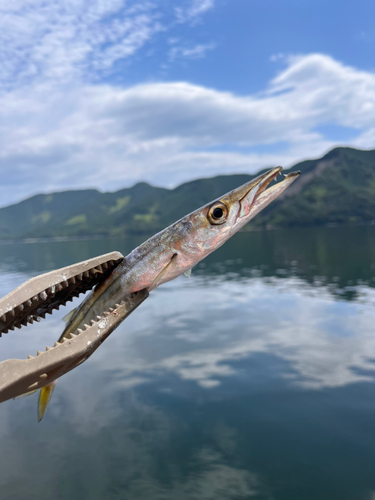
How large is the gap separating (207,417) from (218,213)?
2099 cm

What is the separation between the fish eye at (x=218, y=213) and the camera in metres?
4.94

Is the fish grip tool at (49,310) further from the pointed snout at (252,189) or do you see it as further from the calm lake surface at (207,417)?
the calm lake surface at (207,417)

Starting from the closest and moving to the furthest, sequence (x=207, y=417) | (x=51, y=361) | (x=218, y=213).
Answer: (x=51, y=361), (x=218, y=213), (x=207, y=417)

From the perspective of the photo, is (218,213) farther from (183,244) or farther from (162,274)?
(162,274)

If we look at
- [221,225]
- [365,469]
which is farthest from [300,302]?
[221,225]

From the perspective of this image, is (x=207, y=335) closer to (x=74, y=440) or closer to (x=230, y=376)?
(x=230, y=376)

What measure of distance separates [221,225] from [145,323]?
140 feet

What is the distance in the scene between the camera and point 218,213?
5.00 m

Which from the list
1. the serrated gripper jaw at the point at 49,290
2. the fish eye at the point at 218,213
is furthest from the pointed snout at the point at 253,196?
the serrated gripper jaw at the point at 49,290

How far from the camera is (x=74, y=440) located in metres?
20.2

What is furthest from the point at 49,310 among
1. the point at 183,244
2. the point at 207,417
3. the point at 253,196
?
the point at 207,417

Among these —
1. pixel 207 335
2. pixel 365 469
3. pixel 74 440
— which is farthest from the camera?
pixel 207 335

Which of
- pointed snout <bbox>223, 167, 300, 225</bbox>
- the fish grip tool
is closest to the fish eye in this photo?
pointed snout <bbox>223, 167, 300, 225</bbox>

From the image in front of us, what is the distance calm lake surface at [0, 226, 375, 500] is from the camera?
16.9 meters
